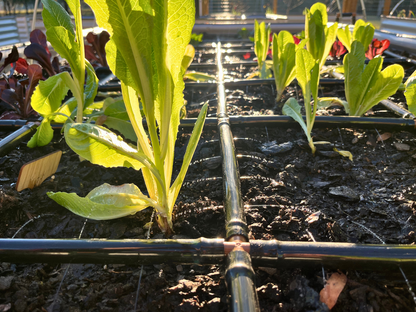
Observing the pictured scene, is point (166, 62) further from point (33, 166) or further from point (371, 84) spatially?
point (371, 84)

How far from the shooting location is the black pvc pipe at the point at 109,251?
1.93ft

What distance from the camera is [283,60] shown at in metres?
1.56

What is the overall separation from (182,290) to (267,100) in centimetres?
132

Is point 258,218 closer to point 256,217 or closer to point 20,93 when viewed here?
point 256,217

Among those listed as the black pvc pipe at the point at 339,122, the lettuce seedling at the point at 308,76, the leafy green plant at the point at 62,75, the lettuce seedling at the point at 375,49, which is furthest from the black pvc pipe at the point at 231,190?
the lettuce seedling at the point at 375,49

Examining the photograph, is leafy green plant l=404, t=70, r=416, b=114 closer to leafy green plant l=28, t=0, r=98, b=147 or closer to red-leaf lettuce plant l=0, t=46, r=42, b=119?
leafy green plant l=28, t=0, r=98, b=147

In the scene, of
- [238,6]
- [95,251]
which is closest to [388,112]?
[95,251]

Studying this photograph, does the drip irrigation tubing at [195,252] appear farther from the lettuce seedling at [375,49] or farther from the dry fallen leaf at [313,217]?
the lettuce seedling at [375,49]

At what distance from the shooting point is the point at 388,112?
1495 mm

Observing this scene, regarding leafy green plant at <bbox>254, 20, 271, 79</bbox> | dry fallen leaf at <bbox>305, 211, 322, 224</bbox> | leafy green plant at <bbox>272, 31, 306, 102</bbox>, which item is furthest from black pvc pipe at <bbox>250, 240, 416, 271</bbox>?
leafy green plant at <bbox>254, 20, 271, 79</bbox>

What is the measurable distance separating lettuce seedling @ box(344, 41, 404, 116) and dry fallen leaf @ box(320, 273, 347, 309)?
0.93 metres

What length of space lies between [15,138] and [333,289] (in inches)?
45.7

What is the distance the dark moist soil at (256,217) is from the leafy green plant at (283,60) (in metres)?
0.40

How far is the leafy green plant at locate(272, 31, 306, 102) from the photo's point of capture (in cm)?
152
